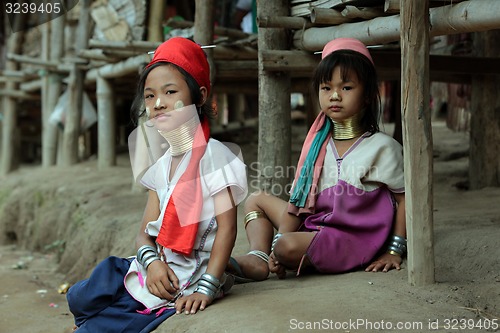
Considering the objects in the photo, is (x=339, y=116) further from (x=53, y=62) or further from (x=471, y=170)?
(x=53, y=62)

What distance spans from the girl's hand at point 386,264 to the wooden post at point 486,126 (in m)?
2.70

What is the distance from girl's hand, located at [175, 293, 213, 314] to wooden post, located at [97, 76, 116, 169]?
249 inches

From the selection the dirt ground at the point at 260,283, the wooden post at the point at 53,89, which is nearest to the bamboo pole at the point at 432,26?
the dirt ground at the point at 260,283

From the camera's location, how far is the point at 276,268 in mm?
3645

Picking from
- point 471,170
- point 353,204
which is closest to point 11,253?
point 471,170

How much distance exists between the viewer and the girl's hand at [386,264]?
11.9 ft

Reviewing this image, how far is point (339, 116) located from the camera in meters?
3.72

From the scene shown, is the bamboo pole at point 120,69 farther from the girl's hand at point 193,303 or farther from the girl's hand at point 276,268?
the girl's hand at point 193,303

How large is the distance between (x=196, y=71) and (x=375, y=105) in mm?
1042

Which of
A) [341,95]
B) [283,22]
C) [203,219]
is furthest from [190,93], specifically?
[283,22]

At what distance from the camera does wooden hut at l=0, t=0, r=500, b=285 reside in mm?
3283

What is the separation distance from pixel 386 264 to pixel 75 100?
7111 millimetres

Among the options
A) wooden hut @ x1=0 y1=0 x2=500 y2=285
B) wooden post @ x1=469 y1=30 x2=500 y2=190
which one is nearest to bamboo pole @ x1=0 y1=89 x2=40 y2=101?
wooden hut @ x1=0 y1=0 x2=500 y2=285
